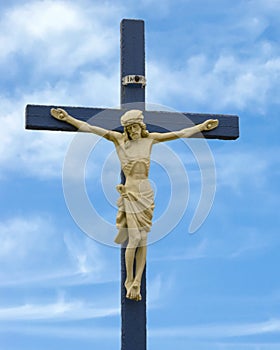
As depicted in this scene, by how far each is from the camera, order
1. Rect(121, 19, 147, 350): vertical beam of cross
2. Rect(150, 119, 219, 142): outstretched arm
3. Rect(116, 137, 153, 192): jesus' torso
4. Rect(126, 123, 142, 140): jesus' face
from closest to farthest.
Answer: Rect(121, 19, 147, 350): vertical beam of cross
Rect(116, 137, 153, 192): jesus' torso
Rect(126, 123, 142, 140): jesus' face
Rect(150, 119, 219, 142): outstretched arm

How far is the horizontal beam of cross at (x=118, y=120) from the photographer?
6980 millimetres

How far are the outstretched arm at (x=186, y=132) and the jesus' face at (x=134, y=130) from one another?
160mm

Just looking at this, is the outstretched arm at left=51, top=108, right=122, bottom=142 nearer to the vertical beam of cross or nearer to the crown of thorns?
the crown of thorns

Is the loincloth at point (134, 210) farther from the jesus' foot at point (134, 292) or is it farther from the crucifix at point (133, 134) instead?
the jesus' foot at point (134, 292)

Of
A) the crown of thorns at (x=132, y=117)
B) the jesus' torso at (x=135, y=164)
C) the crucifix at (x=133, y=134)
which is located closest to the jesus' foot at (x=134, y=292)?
the crucifix at (x=133, y=134)

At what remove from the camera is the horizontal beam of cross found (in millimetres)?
6980

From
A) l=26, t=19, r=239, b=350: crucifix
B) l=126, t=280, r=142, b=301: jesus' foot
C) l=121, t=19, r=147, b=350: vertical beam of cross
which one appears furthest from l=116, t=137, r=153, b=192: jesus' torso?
l=126, t=280, r=142, b=301: jesus' foot

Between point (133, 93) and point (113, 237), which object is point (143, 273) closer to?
point (113, 237)

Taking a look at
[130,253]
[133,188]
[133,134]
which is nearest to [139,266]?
[130,253]

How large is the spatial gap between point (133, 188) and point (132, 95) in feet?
3.07

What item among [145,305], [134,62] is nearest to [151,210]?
[145,305]

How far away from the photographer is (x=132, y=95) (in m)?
7.19

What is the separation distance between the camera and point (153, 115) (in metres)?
7.17

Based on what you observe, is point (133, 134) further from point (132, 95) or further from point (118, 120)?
point (132, 95)
